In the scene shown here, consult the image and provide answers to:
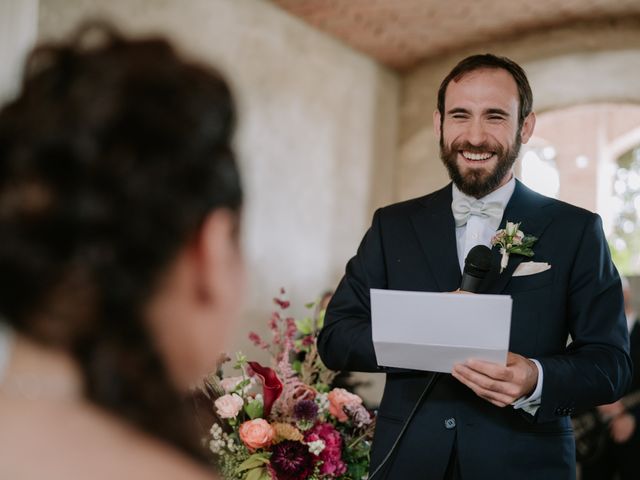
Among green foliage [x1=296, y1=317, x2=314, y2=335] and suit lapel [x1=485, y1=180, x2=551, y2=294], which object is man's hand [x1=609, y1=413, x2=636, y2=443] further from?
suit lapel [x1=485, y1=180, x2=551, y2=294]

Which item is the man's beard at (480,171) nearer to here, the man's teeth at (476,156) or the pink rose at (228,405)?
the man's teeth at (476,156)

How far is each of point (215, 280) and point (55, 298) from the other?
182 mm

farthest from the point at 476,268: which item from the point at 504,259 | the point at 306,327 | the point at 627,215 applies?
the point at 627,215

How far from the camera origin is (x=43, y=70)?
0.90 m

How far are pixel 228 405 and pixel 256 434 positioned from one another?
0.15 metres

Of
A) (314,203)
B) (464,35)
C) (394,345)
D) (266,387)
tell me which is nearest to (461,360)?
(394,345)

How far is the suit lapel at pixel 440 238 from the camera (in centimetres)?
229

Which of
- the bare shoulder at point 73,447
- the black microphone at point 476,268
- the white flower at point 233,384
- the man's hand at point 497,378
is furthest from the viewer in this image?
the white flower at point 233,384

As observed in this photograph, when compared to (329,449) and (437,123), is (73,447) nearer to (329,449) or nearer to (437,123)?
(329,449)

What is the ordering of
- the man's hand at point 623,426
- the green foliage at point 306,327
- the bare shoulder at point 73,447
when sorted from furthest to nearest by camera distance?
1. the man's hand at point 623,426
2. the green foliage at point 306,327
3. the bare shoulder at point 73,447

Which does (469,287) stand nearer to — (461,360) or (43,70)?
(461,360)

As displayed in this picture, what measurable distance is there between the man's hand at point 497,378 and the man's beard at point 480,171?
0.61m

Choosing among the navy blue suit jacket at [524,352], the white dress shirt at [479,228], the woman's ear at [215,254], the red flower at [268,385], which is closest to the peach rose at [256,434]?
the red flower at [268,385]

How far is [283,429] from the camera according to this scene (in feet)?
7.50
